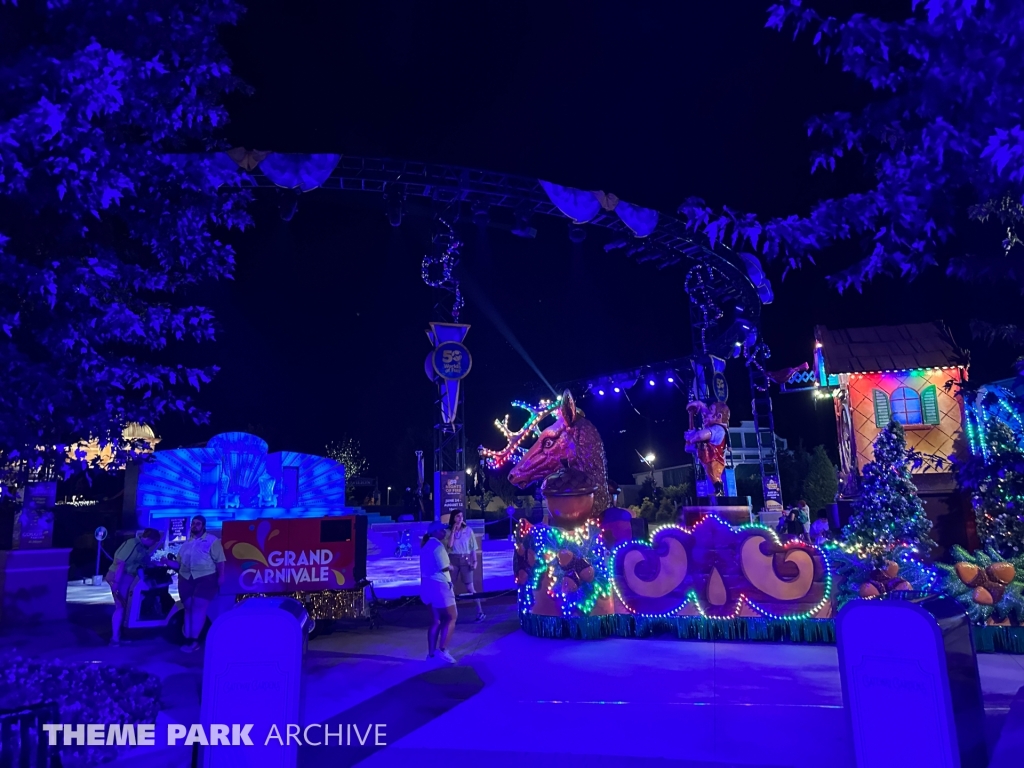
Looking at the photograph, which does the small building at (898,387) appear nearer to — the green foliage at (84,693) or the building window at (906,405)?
the building window at (906,405)

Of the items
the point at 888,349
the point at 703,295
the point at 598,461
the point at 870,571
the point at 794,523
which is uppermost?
the point at 703,295

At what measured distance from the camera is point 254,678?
368 cm

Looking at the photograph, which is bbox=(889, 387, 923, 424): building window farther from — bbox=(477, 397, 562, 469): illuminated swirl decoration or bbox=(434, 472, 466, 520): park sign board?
bbox=(434, 472, 466, 520): park sign board

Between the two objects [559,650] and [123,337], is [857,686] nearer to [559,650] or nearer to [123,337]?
[559,650]

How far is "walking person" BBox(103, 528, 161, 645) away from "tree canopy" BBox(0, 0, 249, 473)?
13.1 feet

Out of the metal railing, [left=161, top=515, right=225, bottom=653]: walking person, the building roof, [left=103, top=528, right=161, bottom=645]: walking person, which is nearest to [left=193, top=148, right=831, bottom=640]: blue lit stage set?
the building roof

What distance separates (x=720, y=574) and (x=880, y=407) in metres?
13.4

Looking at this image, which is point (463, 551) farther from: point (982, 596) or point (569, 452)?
point (982, 596)

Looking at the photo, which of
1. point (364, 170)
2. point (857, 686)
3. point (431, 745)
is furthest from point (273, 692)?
point (364, 170)

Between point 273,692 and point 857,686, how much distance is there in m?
3.21

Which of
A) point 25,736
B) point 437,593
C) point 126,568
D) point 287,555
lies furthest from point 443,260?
point 25,736

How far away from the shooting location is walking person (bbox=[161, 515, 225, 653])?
8.38 m

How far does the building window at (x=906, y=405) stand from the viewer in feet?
60.7

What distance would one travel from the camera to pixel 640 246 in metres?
19.2
